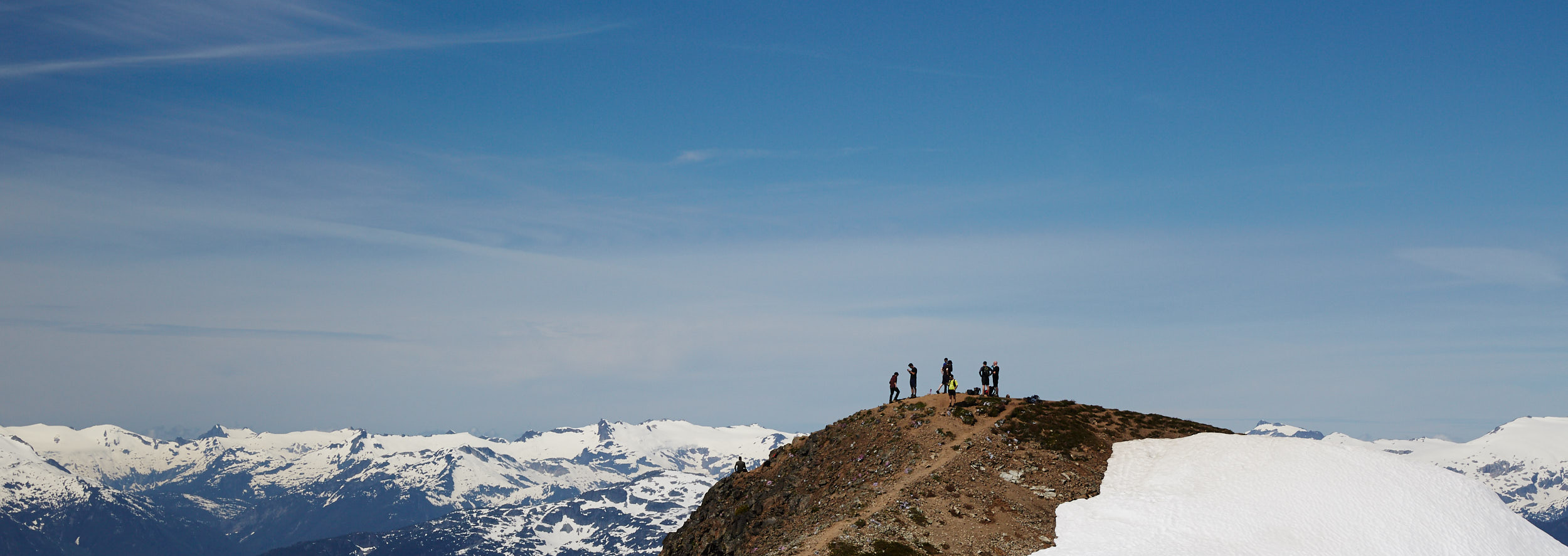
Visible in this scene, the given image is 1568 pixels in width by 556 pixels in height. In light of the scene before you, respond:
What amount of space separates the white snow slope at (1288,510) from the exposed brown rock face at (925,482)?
10.9 feet

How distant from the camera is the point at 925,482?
258 ft

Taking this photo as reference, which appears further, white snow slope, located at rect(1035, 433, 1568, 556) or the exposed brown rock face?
the exposed brown rock face

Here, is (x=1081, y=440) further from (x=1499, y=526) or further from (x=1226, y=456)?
(x=1499, y=526)

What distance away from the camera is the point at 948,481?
78.4 metres

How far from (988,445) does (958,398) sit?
39.3ft

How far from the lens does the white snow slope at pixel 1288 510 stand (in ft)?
225

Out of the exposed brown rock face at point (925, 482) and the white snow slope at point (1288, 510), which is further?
the exposed brown rock face at point (925, 482)

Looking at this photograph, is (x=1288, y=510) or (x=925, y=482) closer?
(x=1288, y=510)

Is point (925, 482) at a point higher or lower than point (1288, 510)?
higher

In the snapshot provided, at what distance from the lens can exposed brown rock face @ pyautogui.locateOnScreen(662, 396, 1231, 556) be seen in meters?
71.3

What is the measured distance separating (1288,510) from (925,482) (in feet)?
82.8

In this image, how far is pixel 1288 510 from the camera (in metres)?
72.3

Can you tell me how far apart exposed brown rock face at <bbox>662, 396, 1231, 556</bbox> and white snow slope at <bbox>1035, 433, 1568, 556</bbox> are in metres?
3.31

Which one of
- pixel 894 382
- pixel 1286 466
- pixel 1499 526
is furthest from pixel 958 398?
pixel 1499 526
